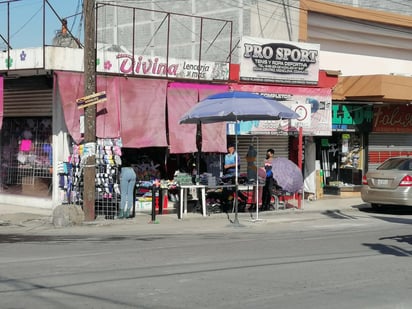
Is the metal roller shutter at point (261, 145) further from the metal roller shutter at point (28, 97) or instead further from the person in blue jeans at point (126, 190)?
the metal roller shutter at point (28, 97)

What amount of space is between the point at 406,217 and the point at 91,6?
994cm

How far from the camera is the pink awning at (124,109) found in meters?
16.2

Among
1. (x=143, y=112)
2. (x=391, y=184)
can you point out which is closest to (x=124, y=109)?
(x=143, y=112)

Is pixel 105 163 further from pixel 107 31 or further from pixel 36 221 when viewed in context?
pixel 107 31

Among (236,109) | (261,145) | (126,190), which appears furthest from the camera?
(261,145)

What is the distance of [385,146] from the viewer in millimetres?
23891

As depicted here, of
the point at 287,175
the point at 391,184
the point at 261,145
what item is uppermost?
the point at 261,145

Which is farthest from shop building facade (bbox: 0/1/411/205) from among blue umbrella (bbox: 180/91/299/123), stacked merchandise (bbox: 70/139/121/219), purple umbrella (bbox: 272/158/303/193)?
blue umbrella (bbox: 180/91/299/123)

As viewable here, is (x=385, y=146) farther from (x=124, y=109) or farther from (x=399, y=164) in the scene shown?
(x=124, y=109)

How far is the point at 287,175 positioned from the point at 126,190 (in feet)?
15.0

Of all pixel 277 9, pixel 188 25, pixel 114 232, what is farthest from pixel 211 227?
pixel 188 25

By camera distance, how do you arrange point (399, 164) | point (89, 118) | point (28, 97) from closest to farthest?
1. point (89, 118)
2. point (28, 97)
3. point (399, 164)

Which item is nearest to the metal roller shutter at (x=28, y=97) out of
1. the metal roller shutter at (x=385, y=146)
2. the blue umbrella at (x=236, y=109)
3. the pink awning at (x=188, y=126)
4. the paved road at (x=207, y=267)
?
the pink awning at (x=188, y=126)

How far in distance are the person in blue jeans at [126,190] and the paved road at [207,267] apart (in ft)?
3.23
